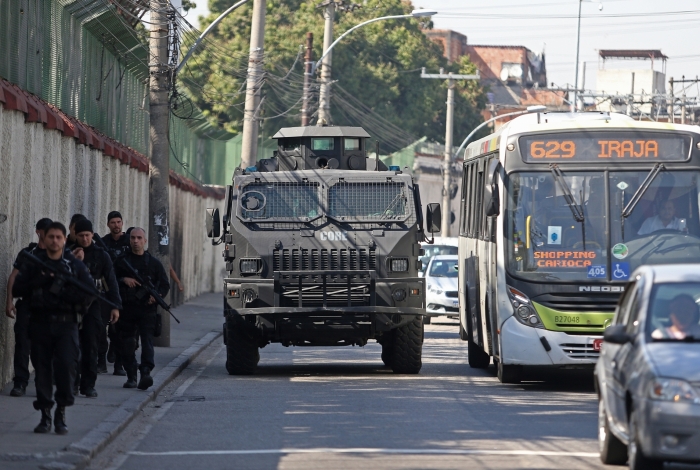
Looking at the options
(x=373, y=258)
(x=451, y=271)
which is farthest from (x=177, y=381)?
(x=451, y=271)

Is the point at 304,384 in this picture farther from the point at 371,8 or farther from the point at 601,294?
the point at 371,8

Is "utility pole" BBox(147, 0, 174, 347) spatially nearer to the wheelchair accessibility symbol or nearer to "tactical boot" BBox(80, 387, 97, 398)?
"tactical boot" BBox(80, 387, 97, 398)

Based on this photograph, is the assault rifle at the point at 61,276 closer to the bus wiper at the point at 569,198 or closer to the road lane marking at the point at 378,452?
the road lane marking at the point at 378,452

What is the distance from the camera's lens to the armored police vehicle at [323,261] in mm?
A: 16828

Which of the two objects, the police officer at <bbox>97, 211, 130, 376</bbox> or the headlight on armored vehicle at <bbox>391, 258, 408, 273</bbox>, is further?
the headlight on armored vehicle at <bbox>391, 258, 408, 273</bbox>

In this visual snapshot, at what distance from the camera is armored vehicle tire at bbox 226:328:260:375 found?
17297mm

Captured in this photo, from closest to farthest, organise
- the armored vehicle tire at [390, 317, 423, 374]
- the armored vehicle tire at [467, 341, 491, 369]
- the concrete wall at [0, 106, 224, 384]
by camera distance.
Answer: the concrete wall at [0, 106, 224, 384] < the armored vehicle tire at [390, 317, 423, 374] < the armored vehicle tire at [467, 341, 491, 369]

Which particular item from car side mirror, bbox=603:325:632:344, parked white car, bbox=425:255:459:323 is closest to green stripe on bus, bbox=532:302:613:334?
car side mirror, bbox=603:325:632:344

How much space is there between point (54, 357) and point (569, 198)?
261 inches

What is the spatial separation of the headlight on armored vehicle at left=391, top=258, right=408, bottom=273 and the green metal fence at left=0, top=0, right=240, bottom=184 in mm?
4823

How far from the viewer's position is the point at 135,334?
50.0ft

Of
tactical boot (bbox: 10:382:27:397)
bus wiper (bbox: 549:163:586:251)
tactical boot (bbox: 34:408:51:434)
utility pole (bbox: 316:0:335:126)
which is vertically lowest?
tactical boot (bbox: 10:382:27:397)

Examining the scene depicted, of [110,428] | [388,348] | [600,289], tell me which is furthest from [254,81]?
[110,428]

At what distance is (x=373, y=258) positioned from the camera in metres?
17.0
